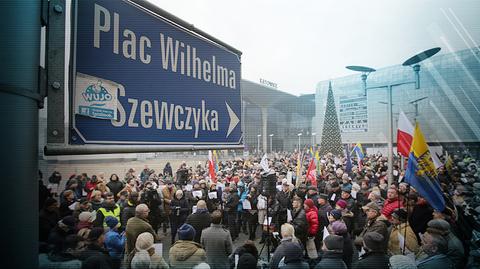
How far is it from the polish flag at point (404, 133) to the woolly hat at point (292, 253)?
2.56m

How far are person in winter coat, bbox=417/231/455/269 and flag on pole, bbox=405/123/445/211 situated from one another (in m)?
0.54

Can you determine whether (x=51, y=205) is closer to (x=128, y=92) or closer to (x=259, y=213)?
(x=128, y=92)

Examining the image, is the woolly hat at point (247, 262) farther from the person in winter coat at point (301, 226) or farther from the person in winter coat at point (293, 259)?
the person in winter coat at point (301, 226)

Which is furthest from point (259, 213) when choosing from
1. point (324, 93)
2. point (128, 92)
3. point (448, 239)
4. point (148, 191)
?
point (324, 93)

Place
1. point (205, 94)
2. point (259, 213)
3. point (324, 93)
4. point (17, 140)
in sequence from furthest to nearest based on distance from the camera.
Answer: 1. point (324, 93)
2. point (259, 213)
3. point (205, 94)
4. point (17, 140)

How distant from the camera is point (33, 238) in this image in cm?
56

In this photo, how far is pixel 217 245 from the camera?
11.1 feet

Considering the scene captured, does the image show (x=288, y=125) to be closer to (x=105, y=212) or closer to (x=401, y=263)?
(x=105, y=212)

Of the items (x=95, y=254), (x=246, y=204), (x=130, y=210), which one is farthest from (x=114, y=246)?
(x=246, y=204)

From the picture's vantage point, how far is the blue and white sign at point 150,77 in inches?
28.5

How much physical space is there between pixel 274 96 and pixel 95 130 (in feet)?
106

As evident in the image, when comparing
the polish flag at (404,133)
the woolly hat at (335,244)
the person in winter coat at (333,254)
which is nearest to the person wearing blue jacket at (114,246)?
the person in winter coat at (333,254)

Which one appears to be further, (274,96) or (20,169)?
(274,96)

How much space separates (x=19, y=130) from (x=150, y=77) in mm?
447
